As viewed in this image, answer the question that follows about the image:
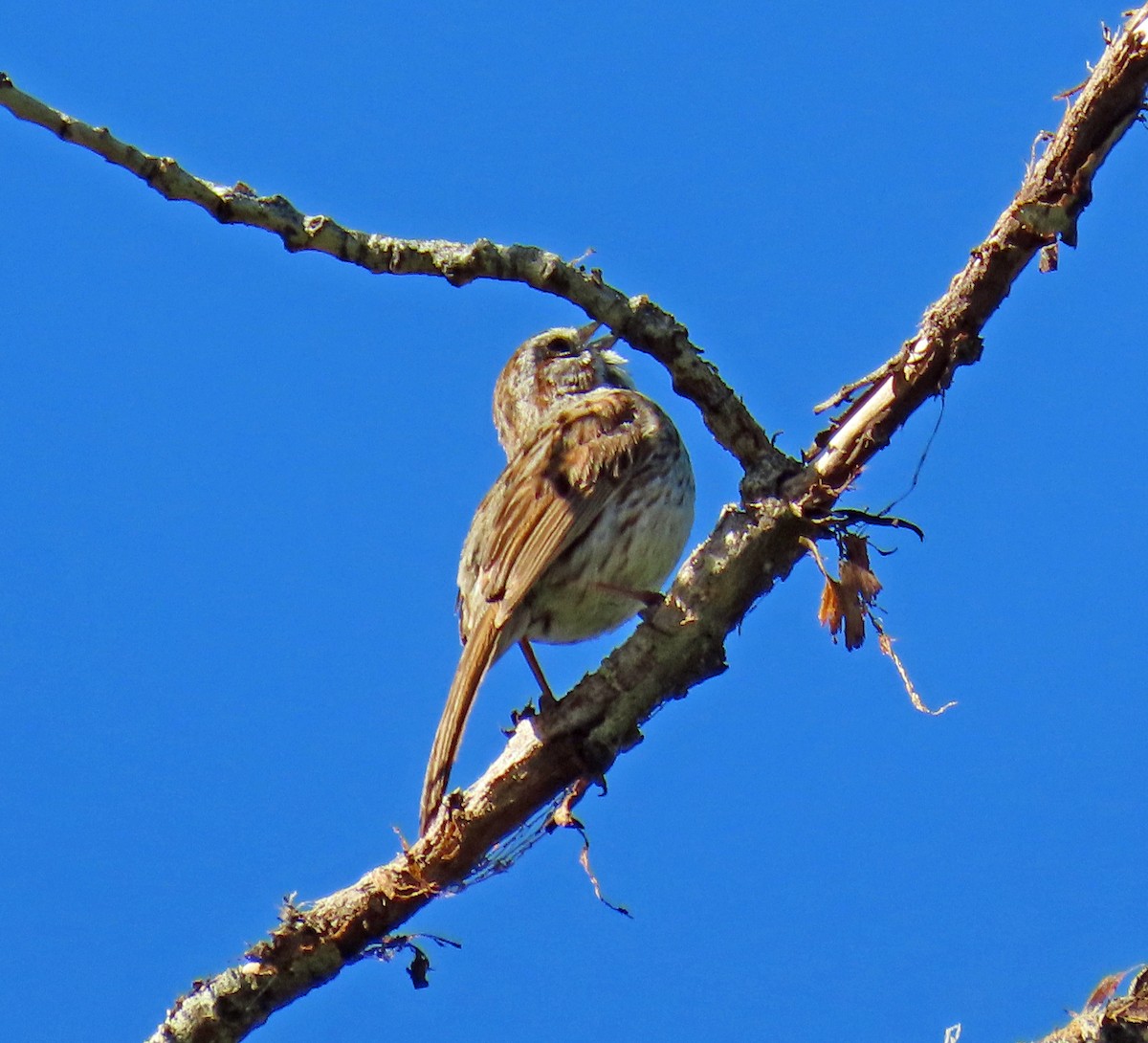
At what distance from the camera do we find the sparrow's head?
848cm

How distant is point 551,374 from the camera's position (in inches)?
337

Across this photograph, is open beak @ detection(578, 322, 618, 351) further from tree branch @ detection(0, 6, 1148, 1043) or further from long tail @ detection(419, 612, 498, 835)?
tree branch @ detection(0, 6, 1148, 1043)

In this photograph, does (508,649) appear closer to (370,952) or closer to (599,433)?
(599,433)

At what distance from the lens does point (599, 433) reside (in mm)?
7395

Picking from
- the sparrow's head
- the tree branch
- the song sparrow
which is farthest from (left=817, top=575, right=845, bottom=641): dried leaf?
the sparrow's head

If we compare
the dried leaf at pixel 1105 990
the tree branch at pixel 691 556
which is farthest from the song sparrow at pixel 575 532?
the dried leaf at pixel 1105 990

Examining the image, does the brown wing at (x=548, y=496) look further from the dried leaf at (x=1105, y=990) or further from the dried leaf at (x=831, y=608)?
the dried leaf at (x=1105, y=990)

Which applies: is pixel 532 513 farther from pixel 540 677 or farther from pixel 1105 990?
pixel 1105 990

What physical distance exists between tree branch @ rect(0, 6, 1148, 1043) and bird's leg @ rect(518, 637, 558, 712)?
0.23m

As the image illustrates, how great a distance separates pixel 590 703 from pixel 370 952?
103 cm

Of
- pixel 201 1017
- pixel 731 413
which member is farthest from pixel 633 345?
pixel 201 1017

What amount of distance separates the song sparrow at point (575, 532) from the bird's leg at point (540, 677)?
0.03 m

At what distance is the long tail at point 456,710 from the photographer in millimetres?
5820

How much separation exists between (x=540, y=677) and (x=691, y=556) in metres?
1.15
